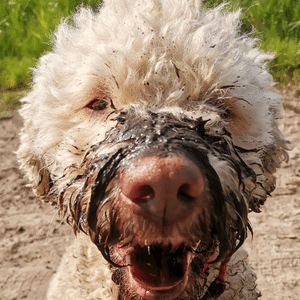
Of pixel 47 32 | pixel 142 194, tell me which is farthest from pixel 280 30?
pixel 142 194

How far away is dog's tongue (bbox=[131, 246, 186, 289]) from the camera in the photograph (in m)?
1.65

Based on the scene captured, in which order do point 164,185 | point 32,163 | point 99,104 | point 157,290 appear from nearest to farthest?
point 164,185 < point 157,290 < point 99,104 < point 32,163

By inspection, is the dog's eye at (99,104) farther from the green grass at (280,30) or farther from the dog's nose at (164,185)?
the green grass at (280,30)

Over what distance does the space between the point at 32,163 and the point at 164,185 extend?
4.68 ft

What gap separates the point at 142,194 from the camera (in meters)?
1.35

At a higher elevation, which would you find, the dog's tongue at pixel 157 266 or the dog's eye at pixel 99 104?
the dog's eye at pixel 99 104

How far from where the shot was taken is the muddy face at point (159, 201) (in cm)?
133

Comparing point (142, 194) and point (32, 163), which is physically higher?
point (142, 194)

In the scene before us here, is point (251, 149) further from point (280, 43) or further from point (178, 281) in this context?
point (280, 43)

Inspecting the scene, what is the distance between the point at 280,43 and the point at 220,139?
4.52m

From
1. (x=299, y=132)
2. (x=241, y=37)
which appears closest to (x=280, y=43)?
(x=299, y=132)

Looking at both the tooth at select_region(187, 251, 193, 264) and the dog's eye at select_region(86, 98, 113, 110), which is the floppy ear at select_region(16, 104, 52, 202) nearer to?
the dog's eye at select_region(86, 98, 113, 110)

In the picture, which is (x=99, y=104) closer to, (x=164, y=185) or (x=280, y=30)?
(x=164, y=185)

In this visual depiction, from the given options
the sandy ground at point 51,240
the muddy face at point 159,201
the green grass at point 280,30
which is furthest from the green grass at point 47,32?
the muddy face at point 159,201
